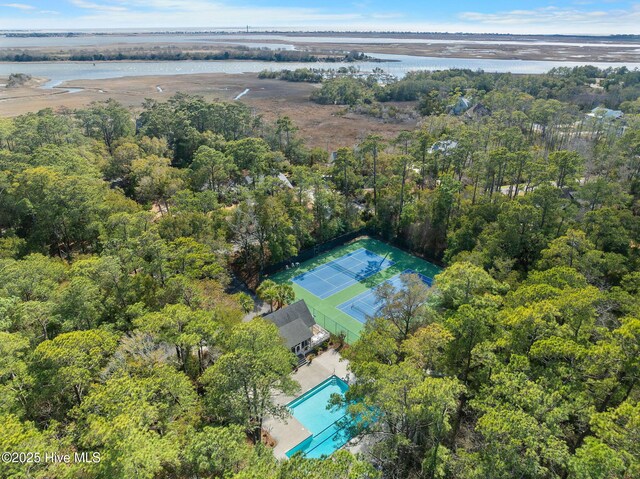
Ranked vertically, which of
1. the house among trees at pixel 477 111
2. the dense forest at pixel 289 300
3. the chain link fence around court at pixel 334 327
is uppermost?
the house among trees at pixel 477 111

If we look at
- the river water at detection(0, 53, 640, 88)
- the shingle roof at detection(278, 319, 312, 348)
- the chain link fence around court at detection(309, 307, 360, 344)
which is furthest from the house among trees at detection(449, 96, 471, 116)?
the shingle roof at detection(278, 319, 312, 348)

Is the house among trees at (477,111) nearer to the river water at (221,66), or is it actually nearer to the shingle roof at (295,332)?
the shingle roof at (295,332)

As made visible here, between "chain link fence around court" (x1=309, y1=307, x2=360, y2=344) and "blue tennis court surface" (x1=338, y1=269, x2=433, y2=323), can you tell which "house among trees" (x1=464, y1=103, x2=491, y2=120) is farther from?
"chain link fence around court" (x1=309, y1=307, x2=360, y2=344)

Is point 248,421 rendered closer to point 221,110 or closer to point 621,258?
point 621,258

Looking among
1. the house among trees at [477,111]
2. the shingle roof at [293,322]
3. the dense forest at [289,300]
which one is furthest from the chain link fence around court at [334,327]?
the house among trees at [477,111]

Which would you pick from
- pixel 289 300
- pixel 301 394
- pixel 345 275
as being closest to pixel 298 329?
pixel 289 300
